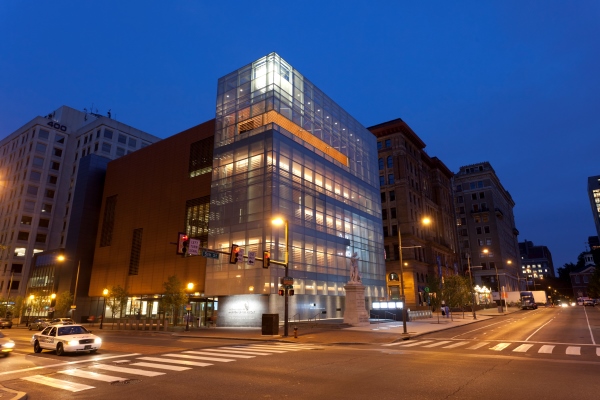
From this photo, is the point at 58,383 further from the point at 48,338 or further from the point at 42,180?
the point at 42,180

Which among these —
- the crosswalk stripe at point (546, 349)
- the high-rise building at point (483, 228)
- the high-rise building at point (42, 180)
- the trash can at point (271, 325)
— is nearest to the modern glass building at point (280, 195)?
the trash can at point (271, 325)

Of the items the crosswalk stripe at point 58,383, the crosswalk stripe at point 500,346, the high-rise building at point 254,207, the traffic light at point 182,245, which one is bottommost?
the crosswalk stripe at point 58,383

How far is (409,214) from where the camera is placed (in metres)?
80.3

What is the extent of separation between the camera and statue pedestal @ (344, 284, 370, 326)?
36062 millimetres

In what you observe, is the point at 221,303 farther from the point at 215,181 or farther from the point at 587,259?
the point at 587,259

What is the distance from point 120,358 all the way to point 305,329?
1780 cm

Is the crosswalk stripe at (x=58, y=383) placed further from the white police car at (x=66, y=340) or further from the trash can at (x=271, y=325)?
the trash can at (x=271, y=325)

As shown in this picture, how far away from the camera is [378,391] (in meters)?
9.65

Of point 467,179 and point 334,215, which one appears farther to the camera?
point 467,179

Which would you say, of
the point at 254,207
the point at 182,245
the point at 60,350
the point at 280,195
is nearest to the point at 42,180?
the point at 254,207

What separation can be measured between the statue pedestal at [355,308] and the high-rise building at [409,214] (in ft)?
119

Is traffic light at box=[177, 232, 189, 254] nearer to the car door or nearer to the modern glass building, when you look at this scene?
the car door

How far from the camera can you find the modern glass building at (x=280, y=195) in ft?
132

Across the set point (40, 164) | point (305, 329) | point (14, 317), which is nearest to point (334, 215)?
point (305, 329)
